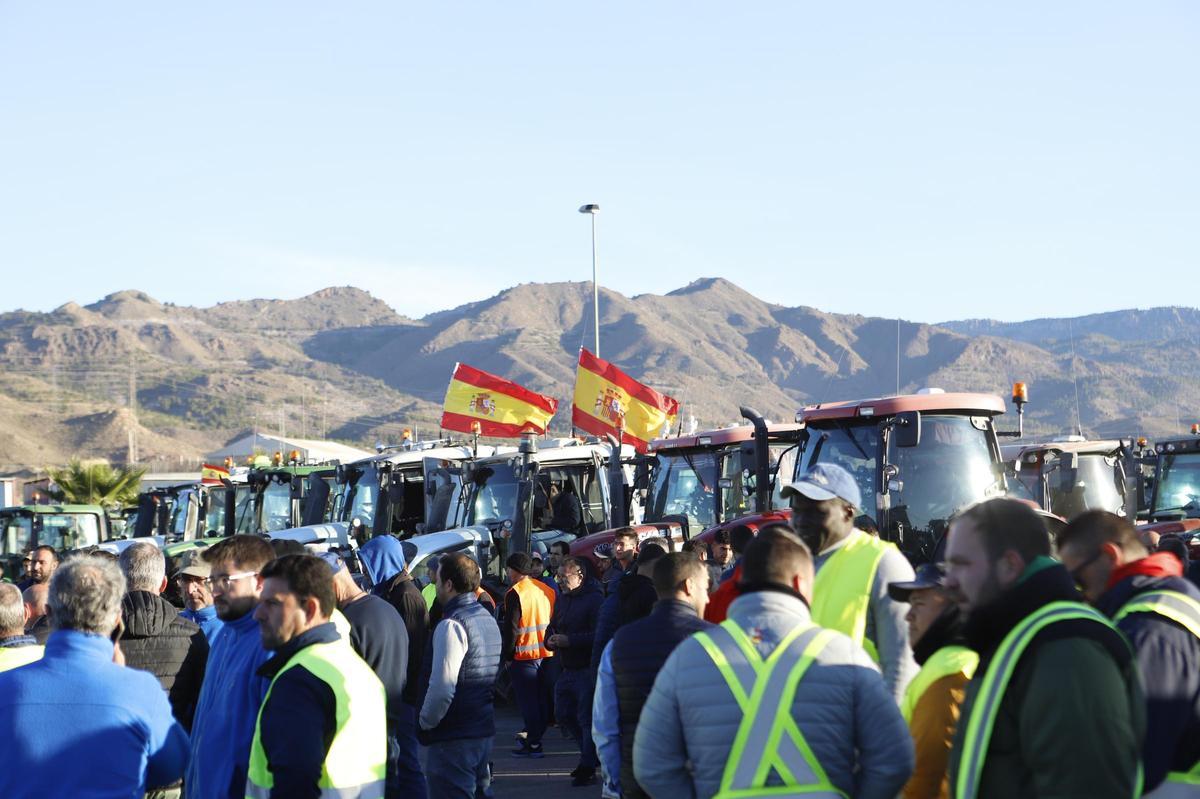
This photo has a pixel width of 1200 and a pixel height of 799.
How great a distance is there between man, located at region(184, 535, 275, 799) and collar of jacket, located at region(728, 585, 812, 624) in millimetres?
1701

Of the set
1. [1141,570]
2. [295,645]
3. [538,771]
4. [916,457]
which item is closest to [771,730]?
[1141,570]

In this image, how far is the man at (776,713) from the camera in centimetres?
417

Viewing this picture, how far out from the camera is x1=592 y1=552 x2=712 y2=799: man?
19.8 ft

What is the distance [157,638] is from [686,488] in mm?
12253

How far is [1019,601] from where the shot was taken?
3578mm

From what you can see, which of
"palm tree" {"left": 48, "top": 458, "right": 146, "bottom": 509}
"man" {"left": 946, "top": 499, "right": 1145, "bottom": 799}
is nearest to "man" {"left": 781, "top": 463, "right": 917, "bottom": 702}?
"man" {"left": 946, "top": 499, "right": 1145, "bottom": 799}

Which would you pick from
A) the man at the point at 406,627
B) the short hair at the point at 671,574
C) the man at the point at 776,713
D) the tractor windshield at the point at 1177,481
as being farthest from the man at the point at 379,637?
the tractor windshield at the point at 1177,481

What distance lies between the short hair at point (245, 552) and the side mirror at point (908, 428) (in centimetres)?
779

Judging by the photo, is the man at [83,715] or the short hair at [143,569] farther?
the short hair at [143,569]

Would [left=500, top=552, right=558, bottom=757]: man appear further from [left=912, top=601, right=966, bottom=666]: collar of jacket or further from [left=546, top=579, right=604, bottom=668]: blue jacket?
[left=912, top=601, right=966, bottom=666]: collar of jacket

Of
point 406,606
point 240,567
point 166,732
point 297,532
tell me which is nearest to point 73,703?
point 166,732

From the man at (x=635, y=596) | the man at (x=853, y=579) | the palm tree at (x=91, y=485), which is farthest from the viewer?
the palm tree at (x=91, y=485)

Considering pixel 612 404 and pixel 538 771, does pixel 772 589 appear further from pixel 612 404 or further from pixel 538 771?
pixel 612 404

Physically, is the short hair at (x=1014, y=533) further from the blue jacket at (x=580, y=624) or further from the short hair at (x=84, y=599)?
the blue jacket at (x=580, y=624)
